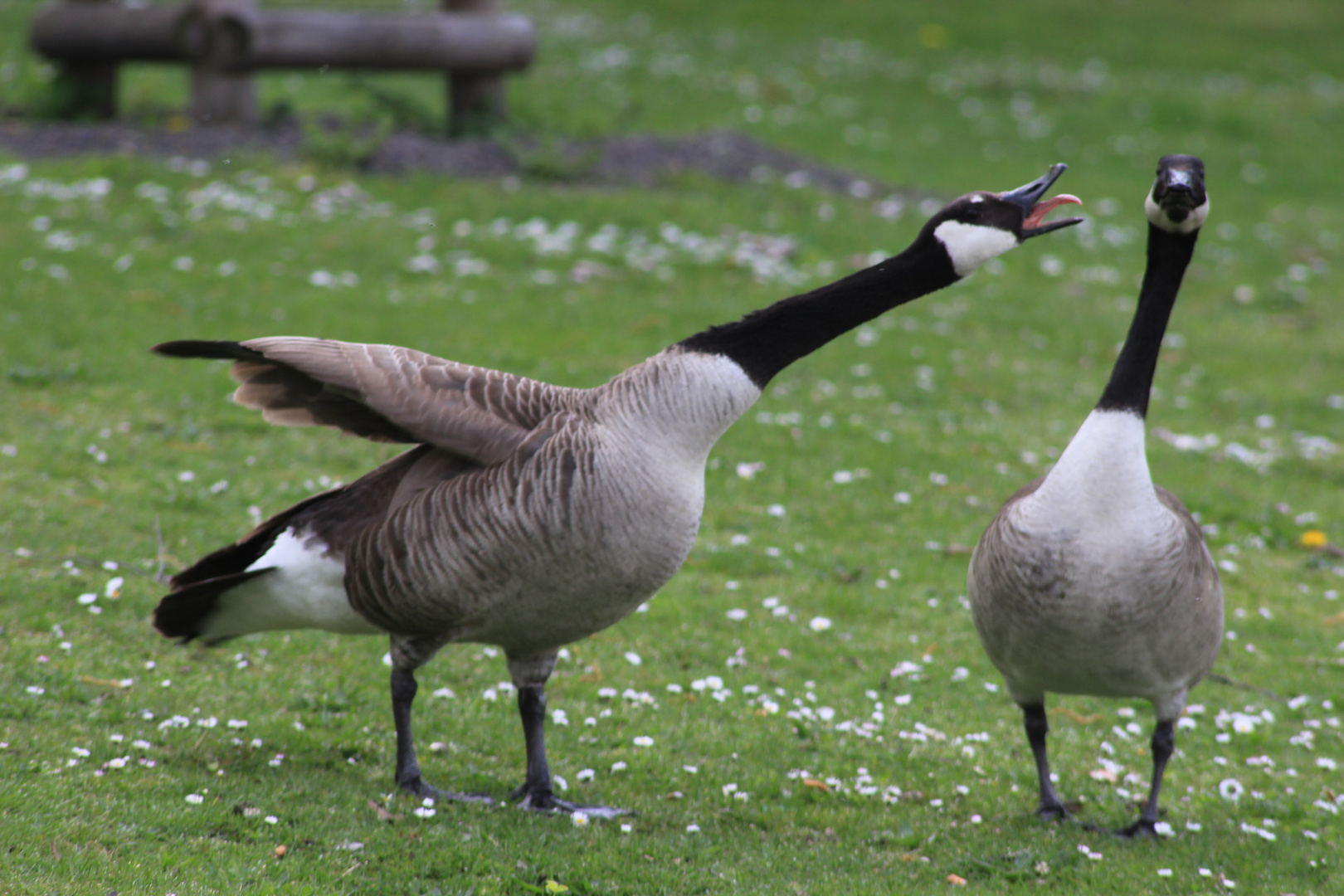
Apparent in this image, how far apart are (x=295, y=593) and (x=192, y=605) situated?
1.48 ft

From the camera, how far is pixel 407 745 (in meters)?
5.14

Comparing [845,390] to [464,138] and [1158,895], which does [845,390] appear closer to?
[1158,895]

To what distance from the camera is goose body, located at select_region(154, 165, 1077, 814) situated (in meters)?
4.64

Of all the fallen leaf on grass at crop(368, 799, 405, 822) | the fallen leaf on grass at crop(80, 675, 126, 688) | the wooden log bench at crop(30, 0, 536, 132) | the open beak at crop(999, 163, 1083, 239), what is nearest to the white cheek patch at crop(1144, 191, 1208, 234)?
the open beak at crop(999, 163, 1083, 239)

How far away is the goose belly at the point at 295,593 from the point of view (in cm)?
501

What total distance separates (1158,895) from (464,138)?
14.8 meters

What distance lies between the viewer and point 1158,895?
488 centimetres

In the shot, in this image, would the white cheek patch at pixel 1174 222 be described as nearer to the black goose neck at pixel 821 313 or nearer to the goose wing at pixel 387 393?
the black goose neck at pixel 821 313

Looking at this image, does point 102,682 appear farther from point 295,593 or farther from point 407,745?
point 407,745

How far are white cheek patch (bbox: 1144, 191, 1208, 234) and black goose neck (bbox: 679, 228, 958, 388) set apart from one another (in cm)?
97

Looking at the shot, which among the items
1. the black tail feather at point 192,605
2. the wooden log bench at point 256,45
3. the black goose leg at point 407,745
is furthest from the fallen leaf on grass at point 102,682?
the wooden log bench at point 256,45

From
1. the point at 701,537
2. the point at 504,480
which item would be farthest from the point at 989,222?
the point at 701,537

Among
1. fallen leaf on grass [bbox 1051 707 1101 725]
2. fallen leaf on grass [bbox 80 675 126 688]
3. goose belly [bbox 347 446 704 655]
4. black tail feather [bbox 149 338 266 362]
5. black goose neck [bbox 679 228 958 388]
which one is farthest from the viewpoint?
fallen leaf on grass [bbox 1051 707 1101 725]

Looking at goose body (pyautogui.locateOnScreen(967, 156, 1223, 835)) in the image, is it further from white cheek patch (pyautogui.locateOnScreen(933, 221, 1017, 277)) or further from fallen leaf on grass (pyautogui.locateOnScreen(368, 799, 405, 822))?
fallen leaf on grass (pyautogui.locateOnScreen(368, 799, 405, 822))
